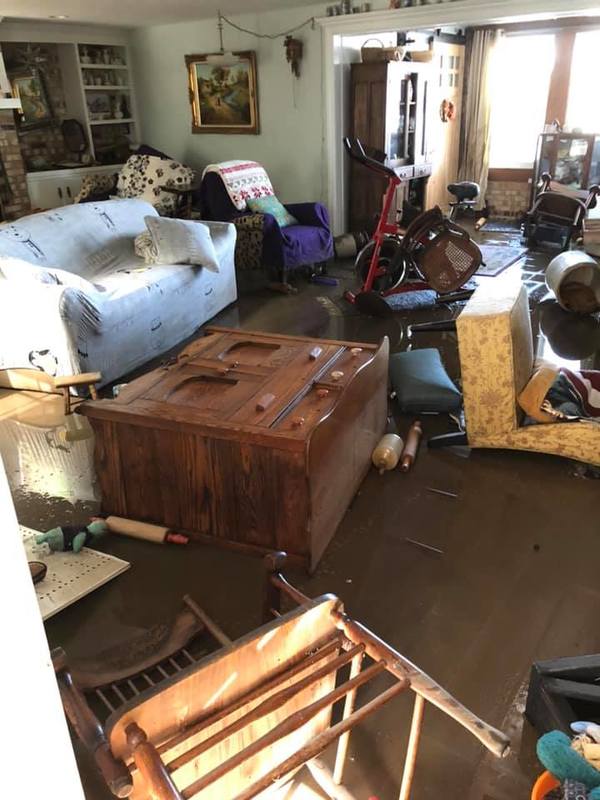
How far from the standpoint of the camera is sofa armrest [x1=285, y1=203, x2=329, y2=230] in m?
5.76

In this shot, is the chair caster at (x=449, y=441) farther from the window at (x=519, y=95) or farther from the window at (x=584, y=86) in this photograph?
the window at (x=519, y=95)

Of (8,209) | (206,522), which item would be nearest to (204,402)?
(206,522)

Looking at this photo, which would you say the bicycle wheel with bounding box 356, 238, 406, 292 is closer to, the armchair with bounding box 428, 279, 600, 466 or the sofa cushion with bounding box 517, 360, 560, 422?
the armchair with bounding box 428, 279, 600, 466

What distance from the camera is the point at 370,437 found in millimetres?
2818

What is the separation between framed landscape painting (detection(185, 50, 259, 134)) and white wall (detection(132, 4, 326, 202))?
86 mm

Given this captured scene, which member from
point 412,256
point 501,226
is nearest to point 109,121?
point 412,256

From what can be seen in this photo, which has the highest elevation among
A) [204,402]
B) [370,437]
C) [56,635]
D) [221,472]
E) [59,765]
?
[59,765]

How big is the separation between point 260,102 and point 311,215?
1.63 m

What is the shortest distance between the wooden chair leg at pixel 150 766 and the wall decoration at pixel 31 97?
22.7 ft

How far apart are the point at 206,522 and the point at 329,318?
9.00 feet

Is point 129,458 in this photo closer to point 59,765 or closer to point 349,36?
point 59,765

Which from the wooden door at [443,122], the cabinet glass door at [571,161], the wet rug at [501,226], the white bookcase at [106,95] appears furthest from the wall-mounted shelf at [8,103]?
the cabinet glass door at [571,161]

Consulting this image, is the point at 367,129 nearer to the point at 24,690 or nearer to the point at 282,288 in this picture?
the point at 282,288

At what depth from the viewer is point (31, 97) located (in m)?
6.55
